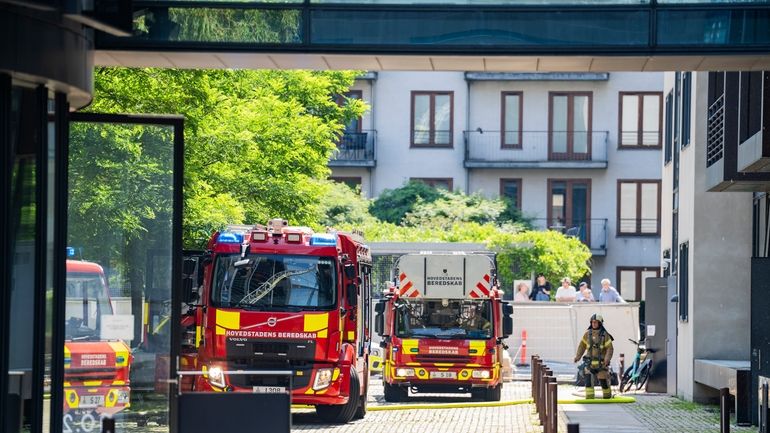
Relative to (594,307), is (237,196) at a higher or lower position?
higher

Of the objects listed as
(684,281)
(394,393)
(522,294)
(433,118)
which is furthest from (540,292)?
(433,118)

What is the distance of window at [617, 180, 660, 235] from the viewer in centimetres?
6009

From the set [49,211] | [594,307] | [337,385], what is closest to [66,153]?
[49,211]

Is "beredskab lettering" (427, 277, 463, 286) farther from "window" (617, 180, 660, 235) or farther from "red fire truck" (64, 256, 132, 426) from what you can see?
"window" (617, 180, 660, 235)

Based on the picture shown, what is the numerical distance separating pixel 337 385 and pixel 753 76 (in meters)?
7.58

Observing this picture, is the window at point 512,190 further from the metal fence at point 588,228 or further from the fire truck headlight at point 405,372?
the fire truck headlight at point 405,372

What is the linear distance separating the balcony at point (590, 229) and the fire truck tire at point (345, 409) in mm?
35094

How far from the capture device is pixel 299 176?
32062 mm

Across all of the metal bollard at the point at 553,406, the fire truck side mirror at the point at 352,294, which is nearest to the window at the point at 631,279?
the fire truck side mirror at the point at 352,294

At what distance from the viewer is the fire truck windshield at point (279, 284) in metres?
24.1

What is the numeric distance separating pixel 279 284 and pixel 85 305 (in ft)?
32.3

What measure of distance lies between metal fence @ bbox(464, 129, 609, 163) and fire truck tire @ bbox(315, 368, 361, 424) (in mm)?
36004

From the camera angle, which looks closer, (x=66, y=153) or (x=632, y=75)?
(x=66, y=153)

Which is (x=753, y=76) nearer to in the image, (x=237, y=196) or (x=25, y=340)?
(x=237, y=196)
